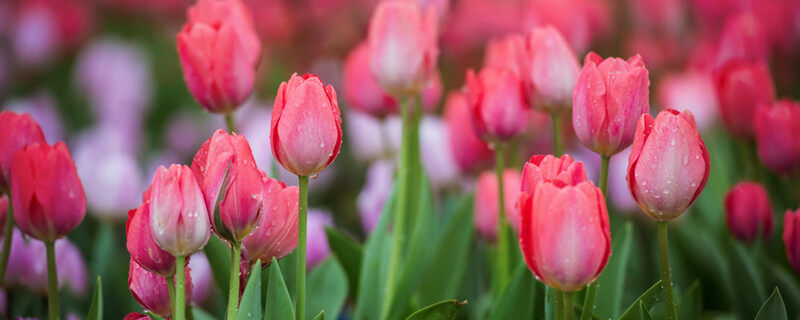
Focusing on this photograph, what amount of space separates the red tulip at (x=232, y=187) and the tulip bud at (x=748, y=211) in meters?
0.71

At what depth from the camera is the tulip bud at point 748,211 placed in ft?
3.24

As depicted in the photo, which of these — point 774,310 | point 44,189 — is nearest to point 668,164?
point 774,310

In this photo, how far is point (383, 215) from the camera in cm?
104

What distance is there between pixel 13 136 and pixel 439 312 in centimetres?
48

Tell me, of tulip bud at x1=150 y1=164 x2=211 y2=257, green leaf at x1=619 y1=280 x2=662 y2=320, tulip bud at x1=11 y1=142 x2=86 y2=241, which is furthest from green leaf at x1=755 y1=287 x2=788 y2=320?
tulip bud at x1=11 y1=142 x2=86 y2=241

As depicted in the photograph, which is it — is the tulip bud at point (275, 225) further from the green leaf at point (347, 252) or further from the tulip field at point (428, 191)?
the green leaf at point (347, 252)

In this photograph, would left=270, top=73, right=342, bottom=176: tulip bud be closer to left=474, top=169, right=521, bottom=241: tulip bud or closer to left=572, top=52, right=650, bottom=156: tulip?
left=572, top=52, right=650, bottom=156: tulip

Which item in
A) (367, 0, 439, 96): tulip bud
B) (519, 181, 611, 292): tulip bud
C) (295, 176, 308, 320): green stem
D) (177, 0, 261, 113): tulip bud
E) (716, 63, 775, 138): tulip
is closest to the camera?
(519, 181, 611, 292): tulip bud

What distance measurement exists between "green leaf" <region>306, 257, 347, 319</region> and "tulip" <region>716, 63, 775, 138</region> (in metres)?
0.70

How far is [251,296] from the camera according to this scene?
659 mm

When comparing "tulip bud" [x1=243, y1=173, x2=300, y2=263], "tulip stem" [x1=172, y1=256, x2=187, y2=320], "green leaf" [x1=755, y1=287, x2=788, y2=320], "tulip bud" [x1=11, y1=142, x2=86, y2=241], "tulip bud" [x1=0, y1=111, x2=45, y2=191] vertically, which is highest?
"tulip bud" [x1=0, y1=111, x2=45, y2=191]

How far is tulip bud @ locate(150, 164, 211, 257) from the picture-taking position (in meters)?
0.59

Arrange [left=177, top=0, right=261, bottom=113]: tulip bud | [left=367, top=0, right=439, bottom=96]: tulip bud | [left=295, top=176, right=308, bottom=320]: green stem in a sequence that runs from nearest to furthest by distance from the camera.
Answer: [left=295, top=176, right=308, bottom=320]: green stem
[left=177, top=0, right=261, bottom=113]: tulip bud
[left=367, top=0, right=439, bottom=96]: tulip bud

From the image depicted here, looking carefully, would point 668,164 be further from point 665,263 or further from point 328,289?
point 328,289
